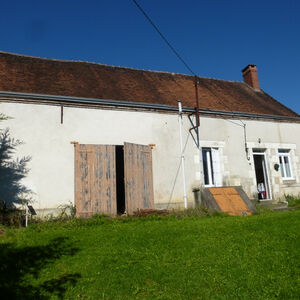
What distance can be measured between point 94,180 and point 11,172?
221 centimetres

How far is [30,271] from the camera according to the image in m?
3.83

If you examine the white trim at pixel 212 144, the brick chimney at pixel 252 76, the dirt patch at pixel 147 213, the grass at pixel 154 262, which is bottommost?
the grass at pixel 154 262

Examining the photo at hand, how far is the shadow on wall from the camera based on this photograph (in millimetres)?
7532

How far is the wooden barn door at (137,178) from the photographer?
848 centimetres

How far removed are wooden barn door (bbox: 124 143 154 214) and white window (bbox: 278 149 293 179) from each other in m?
5.97

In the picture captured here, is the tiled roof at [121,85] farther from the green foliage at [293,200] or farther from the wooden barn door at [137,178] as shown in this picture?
the green foliage at [293,200]

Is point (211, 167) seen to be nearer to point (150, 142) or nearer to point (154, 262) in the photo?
point (150, 142)

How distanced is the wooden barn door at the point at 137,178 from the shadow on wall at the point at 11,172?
2.76 m

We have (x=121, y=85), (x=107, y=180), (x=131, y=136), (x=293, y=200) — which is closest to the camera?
(x=107, y=180)

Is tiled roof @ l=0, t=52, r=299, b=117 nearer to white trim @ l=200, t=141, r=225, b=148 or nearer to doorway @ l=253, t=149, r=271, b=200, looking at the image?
white trim @ l=200, t=141, r=225, b=148

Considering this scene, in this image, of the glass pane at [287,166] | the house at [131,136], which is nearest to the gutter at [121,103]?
A: the house at [131,136]

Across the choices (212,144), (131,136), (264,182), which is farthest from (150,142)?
(264,182)

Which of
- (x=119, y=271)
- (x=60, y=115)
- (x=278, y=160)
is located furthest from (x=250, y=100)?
(x=119, y=271)

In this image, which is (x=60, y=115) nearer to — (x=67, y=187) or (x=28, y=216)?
(x=67, y=187)
